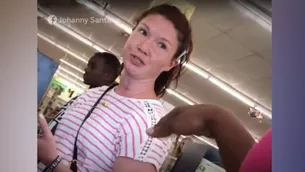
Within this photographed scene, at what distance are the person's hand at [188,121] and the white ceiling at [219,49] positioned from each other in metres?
0.03

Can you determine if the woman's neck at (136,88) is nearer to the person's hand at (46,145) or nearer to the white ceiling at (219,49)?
the white ceiling at (219,49)

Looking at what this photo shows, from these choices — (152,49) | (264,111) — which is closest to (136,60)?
(152,49)

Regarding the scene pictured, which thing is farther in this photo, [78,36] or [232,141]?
[78,36]

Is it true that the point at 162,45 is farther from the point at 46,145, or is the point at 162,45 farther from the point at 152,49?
the point at 46,145

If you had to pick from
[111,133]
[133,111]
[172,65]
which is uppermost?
[172,65]

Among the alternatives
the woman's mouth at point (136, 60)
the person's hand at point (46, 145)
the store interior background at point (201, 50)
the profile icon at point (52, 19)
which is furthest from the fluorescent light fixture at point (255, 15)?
the person's hand at point (46, 145)

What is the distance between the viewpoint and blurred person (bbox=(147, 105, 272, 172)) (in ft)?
7.24

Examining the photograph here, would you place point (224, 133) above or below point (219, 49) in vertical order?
below

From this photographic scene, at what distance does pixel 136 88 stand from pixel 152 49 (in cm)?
18

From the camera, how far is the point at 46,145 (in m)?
2.34

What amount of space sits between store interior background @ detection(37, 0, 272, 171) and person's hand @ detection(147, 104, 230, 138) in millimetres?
30
